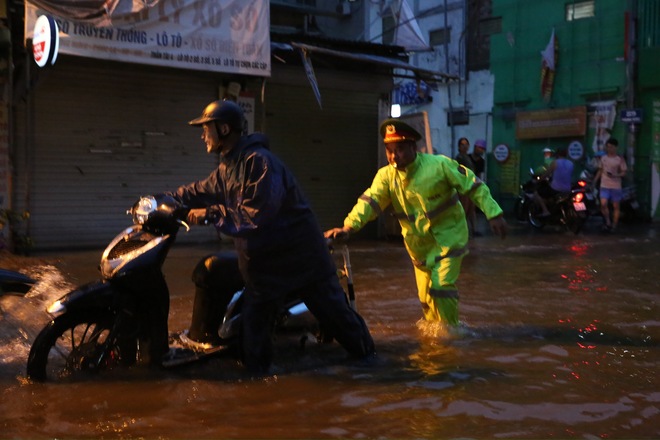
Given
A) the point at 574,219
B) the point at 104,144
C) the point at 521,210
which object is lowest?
the point at 574,219

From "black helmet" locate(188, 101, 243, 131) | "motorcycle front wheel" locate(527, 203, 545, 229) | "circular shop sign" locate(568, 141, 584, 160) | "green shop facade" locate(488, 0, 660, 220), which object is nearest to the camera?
"black helmet" locate(188, 101, 243, 131)

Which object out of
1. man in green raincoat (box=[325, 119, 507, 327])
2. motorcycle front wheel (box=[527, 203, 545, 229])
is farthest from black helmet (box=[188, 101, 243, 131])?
motorcycle front wheel (box=[527, 203, 545, 229])

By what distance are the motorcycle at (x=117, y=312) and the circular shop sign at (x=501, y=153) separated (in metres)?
19.7

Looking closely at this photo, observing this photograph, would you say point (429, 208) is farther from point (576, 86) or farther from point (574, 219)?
point (576, 86)

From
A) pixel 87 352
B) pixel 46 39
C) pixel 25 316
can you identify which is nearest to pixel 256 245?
pixel 87 352

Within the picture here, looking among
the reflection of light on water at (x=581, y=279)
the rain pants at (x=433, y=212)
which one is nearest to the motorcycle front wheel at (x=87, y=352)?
the rain pants at (x=433, y=212)

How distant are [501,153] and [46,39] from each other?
17.0 meters

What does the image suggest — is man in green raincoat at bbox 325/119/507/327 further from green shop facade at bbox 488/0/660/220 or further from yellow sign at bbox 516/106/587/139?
yellow sign at bbox 516/106/587/139

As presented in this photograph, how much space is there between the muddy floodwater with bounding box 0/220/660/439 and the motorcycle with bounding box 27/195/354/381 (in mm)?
132

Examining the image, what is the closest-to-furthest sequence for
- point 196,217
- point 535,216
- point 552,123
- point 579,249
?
1. point 196,217
2. point 579,249
3. point 535,216
4. point 552,123

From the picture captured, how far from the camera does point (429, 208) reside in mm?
4922

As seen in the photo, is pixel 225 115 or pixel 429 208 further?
pixel 429 208

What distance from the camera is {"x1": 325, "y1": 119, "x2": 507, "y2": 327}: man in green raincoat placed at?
4.83 meters

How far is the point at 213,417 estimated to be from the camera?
348 centimetres
